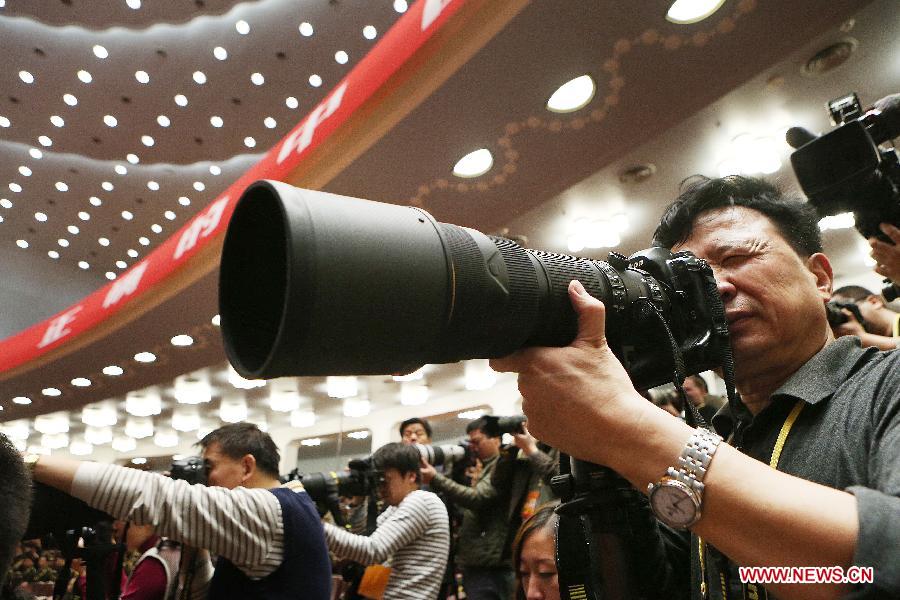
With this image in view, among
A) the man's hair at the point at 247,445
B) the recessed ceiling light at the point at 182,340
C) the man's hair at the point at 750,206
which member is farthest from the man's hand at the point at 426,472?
the recessed ceiling light at the point at 182,340

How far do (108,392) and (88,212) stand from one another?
2194 millimetres

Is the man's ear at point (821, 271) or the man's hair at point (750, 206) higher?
the man's hair at point (750, 206)

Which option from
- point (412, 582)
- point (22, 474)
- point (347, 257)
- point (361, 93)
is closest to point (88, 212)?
point (361, 93)

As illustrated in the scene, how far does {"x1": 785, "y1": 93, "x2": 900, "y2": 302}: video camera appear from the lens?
114 centimetres

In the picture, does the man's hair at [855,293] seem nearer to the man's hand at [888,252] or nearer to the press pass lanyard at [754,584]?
the man's hand at [888,252]

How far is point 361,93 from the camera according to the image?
2752 millimetres

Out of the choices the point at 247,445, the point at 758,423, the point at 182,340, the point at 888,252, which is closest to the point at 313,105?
the point at 182,340

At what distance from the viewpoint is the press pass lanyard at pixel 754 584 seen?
0.78 m

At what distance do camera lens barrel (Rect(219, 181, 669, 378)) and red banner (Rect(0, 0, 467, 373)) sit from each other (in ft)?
2.23

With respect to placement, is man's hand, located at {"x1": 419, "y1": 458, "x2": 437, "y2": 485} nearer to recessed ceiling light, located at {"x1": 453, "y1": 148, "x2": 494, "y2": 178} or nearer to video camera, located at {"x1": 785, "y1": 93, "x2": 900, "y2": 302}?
recessed ceiling light, located at {"x1": 453, "y1": 148, "x2": 494, "y2": 178}

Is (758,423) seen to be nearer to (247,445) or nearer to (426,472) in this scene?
(247,445)

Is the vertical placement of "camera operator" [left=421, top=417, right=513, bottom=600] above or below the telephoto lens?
below

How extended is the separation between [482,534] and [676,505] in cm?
255

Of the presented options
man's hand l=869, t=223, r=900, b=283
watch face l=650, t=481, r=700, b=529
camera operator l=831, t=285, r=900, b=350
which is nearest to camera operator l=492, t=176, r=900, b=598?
watch face l=650, t=481, r=700, b=529
